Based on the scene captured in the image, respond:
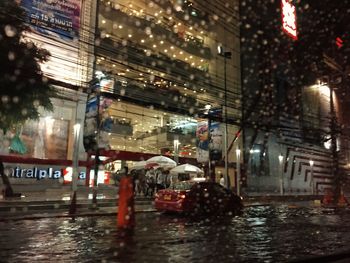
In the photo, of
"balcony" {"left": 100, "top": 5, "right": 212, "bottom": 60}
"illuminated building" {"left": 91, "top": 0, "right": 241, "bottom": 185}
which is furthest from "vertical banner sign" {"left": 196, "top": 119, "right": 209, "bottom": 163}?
"balcony" {"left": 100, "top": 5, "right": 212, "bottom": 60}

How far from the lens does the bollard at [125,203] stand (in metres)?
10.4

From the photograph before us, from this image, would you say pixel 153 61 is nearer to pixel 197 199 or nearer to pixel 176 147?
pixel 176 147

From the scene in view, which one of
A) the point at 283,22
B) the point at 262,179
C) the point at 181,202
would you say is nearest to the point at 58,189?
the point at 181,202

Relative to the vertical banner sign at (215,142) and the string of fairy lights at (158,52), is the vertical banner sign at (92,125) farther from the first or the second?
the vertical banner sign at (215,142)

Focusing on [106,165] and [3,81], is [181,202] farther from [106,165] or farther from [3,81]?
[106,165]

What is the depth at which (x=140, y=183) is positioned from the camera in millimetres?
27203

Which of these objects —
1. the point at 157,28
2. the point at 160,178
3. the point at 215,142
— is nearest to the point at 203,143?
the point at 215,142

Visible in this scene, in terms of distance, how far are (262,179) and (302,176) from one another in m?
7.78

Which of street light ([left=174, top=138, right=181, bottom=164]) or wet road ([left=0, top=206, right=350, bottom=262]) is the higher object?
street light ([left=174, top=138, right=181, bottom=164])

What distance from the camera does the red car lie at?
47.2 ft

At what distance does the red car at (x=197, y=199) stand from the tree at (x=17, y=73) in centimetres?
839

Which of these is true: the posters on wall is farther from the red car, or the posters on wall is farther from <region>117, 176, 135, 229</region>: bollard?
<region>117, 176, 135, 229</region>: bollard

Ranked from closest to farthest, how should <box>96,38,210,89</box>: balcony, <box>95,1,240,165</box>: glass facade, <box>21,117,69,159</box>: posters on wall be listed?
1. <box>21,117,69,159</box>: posters on wall
2. <box>96,38,210,89</box>: balcony
3. <box>95,1,240,165</box>: glass facade

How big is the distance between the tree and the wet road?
783 cm
